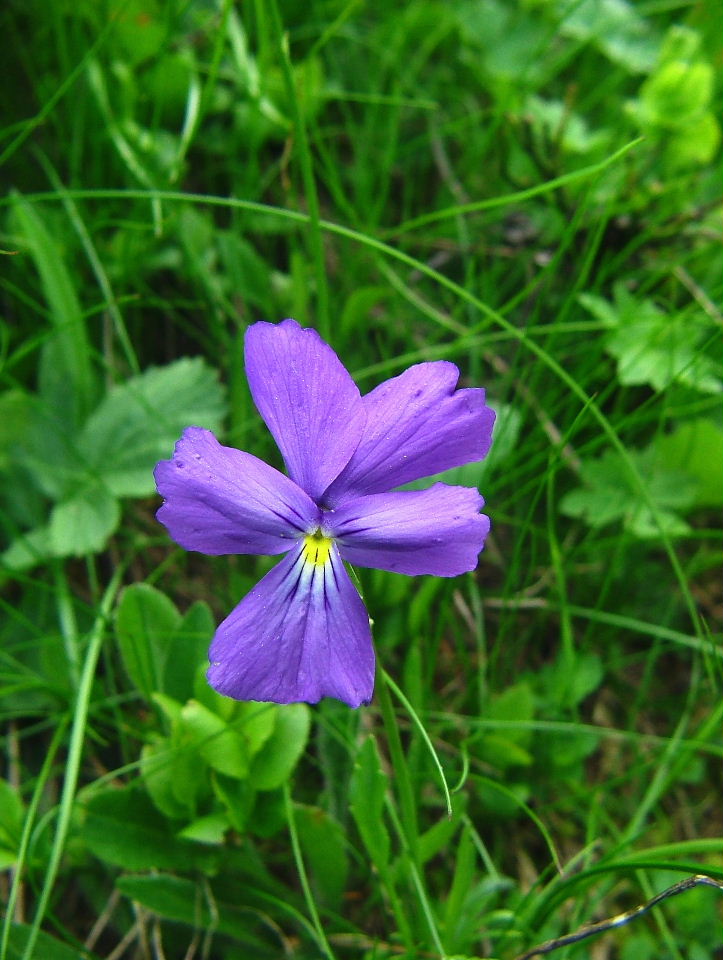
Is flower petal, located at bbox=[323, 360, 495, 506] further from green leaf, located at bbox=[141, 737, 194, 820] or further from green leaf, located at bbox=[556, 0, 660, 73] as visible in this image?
green leaf, located at bbox=[556, 0, 660, 73]

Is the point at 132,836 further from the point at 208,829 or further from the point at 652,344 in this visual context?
the point at 652,344

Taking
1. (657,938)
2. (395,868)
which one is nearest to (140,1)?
(395,868)

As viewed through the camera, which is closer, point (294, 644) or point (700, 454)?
point (294, 644)

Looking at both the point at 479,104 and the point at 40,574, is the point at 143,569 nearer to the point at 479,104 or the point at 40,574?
the point at 40,574

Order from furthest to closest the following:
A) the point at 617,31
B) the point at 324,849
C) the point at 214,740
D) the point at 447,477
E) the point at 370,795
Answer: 1. the point at 617,31
2. the point at 447,477
3. the point at 324,849
4. the point at 214,740
5. the point at 370,795

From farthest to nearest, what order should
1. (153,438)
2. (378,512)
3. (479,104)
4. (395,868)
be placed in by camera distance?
1. (479,104)
2. (153,438)
3. (395,868)
4. (378,512)

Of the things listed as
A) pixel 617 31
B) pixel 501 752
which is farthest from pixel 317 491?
pixel 617 31

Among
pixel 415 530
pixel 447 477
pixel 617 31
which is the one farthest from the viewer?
pixel 617 31
